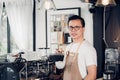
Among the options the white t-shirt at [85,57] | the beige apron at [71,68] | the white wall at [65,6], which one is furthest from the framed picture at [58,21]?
the white t-shirt at [85,57]

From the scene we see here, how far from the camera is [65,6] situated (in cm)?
606

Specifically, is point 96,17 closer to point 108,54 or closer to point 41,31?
point 108,54

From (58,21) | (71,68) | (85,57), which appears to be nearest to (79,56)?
(85,57)

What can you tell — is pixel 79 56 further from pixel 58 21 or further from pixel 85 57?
pixel 58 21

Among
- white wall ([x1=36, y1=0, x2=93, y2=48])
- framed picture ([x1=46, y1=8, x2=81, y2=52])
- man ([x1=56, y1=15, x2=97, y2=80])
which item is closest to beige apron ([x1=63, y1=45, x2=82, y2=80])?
man ([x1=56, y1=15, x2=97, y2=80])

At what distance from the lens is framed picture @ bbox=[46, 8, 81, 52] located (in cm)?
597

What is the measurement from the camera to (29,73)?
4105 millimetres

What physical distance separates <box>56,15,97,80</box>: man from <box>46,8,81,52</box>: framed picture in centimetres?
352

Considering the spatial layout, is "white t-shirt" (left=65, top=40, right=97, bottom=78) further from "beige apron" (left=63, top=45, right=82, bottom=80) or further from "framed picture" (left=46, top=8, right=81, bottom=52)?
"framed picture" (left=46, top=8, right=81, bottom=52)

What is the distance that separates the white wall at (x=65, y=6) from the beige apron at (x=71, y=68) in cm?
335

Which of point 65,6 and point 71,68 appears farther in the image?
point 65,6

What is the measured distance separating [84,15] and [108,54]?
1.40 m

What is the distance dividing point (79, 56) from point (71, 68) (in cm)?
19

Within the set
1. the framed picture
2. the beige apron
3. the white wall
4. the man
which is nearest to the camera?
the man
